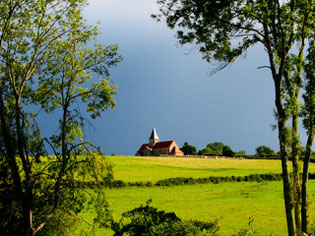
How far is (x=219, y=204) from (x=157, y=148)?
11897 centimetres

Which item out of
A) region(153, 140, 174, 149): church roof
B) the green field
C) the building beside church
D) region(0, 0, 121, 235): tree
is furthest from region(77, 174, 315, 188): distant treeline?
region(153, 140, 174, 149): church roof

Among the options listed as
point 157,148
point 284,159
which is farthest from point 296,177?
point 157,148

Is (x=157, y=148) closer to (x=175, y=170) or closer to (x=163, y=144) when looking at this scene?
(x=163, y=144)

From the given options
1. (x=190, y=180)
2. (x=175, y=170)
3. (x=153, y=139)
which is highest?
(x=153, y=139)

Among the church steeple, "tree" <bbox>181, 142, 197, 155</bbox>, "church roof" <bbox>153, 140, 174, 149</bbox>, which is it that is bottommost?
"tree" <bbox>181, 142, 197, 155</bbox>

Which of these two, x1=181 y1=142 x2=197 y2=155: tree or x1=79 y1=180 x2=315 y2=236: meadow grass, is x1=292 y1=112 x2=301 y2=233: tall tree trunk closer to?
x1=79 y1=180 x2=315 y2=236: meadow grass

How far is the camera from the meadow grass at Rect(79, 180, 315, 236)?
20383 mm

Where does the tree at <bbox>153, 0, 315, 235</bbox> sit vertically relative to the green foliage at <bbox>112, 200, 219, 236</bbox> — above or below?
above

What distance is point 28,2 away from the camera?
39.6 ft

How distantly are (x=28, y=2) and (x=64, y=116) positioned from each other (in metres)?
4.78

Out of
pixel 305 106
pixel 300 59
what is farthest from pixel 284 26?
pixel 305 106

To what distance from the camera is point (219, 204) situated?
28.5m

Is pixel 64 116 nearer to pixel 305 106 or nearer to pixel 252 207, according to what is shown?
pixel 305 106

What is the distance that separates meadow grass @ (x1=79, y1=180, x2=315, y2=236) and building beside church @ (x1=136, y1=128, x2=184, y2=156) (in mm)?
99173
